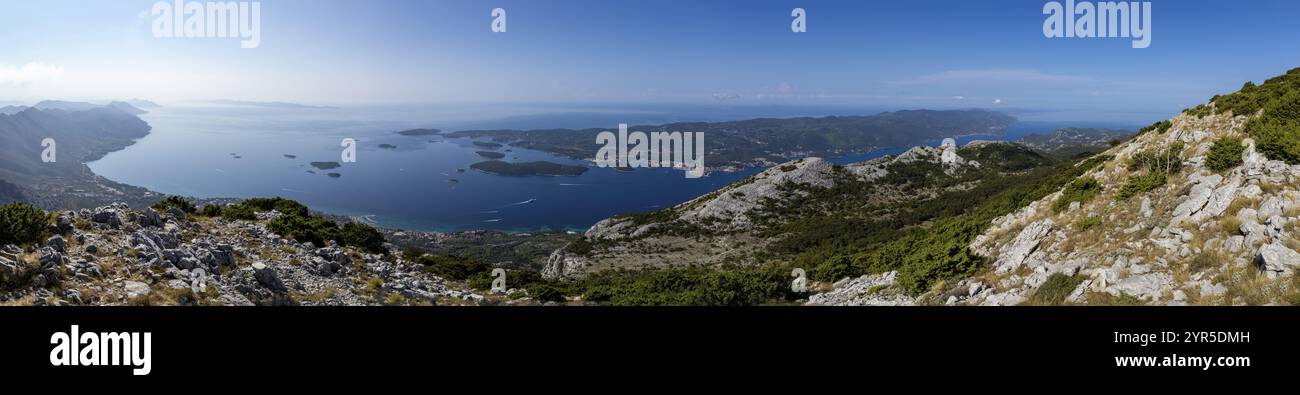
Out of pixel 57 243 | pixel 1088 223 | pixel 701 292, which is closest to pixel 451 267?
pixel 701 292

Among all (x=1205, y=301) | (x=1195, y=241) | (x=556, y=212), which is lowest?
(x=556, y=212)

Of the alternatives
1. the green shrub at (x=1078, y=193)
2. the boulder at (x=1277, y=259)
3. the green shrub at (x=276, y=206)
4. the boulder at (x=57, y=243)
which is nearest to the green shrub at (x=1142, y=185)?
the green shrub at (x=1078, y=193)

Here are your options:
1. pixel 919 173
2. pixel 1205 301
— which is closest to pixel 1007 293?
pixel 1205 301

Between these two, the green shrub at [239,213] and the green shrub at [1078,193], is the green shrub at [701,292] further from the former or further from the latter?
the green shrub at [239,213]

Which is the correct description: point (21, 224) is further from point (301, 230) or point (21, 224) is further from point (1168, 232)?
point (1168, 232)
